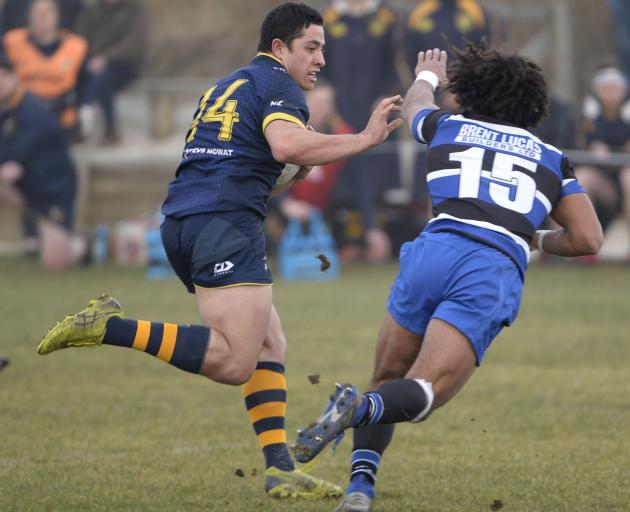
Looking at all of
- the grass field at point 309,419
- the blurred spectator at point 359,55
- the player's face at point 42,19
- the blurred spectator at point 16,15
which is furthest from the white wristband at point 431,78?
the blurred spectator at point 16,15

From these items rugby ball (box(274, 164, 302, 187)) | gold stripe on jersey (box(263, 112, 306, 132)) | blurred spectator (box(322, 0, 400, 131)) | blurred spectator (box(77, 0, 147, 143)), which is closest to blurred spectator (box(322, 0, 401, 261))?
blurred spectator (box(322, 0, 400, 131))

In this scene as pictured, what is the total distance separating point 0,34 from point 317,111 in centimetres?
434

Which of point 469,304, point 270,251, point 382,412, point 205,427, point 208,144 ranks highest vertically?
point 208,144

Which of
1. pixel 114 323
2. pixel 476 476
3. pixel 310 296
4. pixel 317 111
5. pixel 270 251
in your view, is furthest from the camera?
pixel 270 251

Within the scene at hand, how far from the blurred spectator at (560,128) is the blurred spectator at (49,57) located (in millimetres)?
5841

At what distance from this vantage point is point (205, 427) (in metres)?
6.83

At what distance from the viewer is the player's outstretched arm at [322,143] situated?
4988 mm

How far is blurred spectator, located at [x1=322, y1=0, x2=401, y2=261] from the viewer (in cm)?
1561

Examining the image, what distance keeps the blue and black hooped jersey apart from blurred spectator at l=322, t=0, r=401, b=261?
1054 cm

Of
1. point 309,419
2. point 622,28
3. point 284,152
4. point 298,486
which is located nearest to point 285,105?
point 284,152

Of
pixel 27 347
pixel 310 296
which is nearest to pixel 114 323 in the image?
pixel 27 347

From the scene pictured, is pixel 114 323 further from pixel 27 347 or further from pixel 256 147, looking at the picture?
pixel 27 347

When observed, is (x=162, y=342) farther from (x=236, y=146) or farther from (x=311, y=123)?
(x=311, y=123)

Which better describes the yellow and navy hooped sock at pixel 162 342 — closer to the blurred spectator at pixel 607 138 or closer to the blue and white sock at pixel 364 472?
the blue and white sock at pixel 364 472
